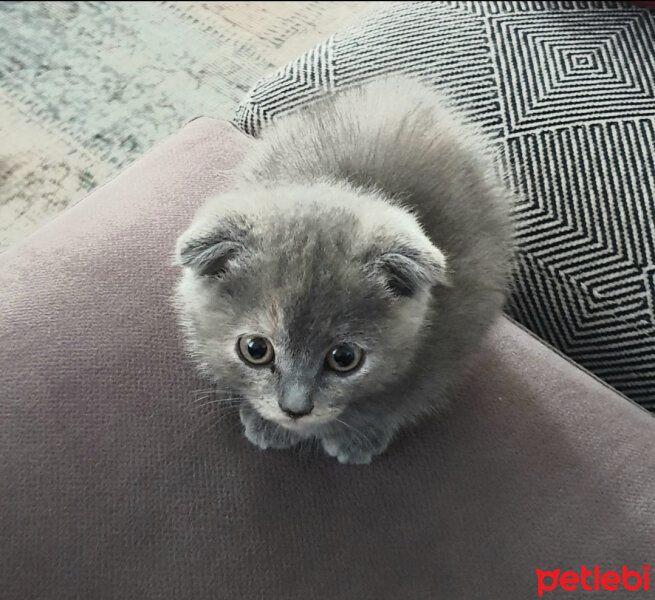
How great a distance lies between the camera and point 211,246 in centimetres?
75

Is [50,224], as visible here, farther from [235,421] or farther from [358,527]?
[358,527]

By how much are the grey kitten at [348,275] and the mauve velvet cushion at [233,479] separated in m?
0.06

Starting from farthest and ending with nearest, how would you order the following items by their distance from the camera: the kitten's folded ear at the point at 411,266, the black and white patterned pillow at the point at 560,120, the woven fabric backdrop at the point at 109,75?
the woven fabric backdrop at the point at 109,75 → the black and white patterned pillow at the point at 560,120 → the kitten's folded ear at the point at 411,266

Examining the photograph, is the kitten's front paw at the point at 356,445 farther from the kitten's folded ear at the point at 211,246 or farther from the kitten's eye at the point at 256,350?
the kitten's folded ear at the point at 211,246

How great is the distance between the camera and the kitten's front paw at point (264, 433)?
0.85 m

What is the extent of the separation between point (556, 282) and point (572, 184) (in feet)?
0.58

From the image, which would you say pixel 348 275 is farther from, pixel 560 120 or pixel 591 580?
pixel 560 120

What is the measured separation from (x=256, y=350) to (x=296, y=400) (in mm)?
82

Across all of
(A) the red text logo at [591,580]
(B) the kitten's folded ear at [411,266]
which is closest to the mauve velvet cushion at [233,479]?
(A) the red text logo at [591,580]

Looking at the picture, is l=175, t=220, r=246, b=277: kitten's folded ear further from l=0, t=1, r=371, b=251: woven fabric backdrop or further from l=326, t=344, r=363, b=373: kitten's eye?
l=0, t=1, r=371, b=251: woven fabric backdrop

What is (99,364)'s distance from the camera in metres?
0.85

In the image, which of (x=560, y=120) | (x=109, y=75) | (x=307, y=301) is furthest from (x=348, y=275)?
(x=109, y=75)

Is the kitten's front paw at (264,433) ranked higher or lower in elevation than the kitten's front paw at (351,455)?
higher

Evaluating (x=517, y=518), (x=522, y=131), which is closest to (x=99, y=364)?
(x=517, y=518)
